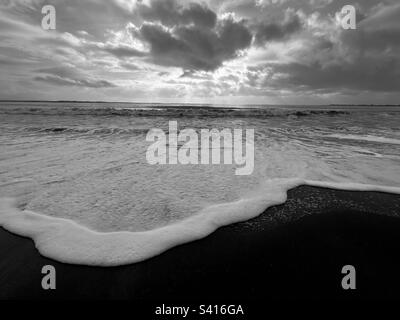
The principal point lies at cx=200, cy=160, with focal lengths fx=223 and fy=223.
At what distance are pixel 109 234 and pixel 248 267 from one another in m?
1.80

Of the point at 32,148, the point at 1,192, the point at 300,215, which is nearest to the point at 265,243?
the point at 300,215

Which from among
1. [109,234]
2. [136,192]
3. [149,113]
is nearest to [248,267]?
[109,234]

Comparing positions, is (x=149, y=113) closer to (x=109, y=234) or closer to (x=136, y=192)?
(x=136, y=192)

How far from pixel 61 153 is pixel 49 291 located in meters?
5.69

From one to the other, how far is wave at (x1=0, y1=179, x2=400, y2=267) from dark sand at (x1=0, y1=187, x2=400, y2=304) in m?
0.10

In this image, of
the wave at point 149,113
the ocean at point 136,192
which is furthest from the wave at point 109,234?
the wave at point 149,113

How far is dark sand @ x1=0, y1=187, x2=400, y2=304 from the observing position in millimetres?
2145

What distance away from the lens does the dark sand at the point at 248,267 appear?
2.14 meters

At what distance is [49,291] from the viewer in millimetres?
2184

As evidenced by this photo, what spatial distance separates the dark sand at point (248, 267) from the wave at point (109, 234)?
4.1 inches

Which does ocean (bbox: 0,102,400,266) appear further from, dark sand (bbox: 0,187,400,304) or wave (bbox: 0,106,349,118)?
wave (bbox: 0,106,349,118)

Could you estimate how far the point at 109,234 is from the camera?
293 cm
